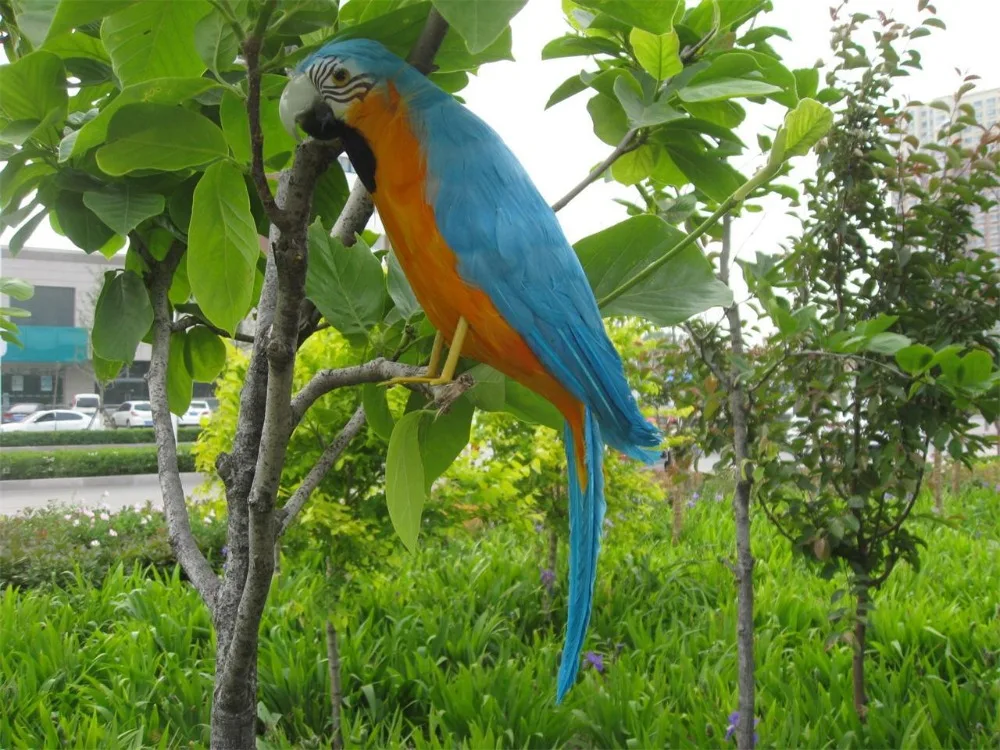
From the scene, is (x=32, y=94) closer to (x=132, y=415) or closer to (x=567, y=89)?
(x=567, y=89)

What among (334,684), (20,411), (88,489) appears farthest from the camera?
(20,411)

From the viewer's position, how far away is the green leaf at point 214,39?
0.38m

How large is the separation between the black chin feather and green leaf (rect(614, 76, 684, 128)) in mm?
159

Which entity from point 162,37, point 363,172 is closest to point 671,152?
point 363,172

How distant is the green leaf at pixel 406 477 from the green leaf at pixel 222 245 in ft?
0.41

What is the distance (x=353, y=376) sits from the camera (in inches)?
20.4

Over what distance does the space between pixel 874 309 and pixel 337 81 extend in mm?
1963

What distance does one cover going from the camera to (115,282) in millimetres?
687

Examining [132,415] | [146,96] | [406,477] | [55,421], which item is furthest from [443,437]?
[132,415]

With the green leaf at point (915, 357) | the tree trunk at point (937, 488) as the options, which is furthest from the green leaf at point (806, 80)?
the tree trunk at point (937, 488)

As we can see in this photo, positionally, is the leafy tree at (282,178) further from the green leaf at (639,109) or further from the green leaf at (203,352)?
the green leaf at (203,352)

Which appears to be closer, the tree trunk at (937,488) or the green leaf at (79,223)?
the green leaf at (79,223)

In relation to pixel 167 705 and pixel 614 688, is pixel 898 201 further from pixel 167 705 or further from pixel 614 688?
pixel 167 705

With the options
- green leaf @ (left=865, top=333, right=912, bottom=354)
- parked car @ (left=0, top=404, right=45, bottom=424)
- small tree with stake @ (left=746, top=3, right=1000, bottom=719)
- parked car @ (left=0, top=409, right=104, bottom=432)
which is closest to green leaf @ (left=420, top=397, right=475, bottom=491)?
green leaf @ (left=865, top=333, right=912, bottom=354)
